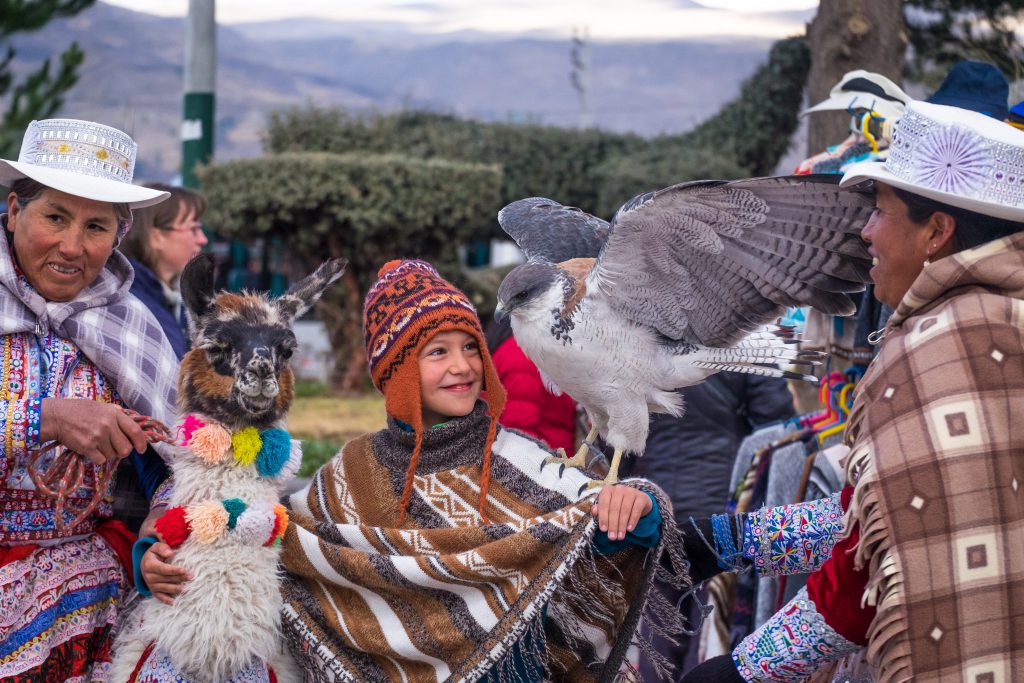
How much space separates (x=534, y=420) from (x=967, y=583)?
2.37 meters

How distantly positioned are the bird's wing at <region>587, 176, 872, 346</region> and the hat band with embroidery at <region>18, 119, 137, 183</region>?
138 cm

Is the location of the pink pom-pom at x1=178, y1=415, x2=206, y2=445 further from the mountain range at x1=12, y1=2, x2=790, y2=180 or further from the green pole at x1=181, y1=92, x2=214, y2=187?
the mountain range at x1=12, y1=2, x2=790, y2=180

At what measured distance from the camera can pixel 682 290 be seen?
10.2 ft

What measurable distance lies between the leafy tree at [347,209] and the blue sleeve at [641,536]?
9027 mm

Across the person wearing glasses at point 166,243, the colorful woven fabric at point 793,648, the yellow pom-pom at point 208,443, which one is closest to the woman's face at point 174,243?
the person wearing glasses at point 166,243

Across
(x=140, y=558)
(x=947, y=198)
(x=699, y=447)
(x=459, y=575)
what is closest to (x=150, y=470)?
(x=140, y=558)

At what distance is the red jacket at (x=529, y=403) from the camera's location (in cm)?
434

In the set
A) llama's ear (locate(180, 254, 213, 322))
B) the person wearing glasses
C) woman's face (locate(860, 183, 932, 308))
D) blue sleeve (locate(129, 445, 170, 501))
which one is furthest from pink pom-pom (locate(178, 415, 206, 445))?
the person wearing glasses

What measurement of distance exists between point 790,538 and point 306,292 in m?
1.40

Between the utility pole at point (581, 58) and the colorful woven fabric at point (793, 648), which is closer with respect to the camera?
the colorful woven fabric at point (793, 648)

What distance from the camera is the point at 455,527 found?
273 centimetres

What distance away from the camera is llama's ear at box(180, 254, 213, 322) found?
105 inches

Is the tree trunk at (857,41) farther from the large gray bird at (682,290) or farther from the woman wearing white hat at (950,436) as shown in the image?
the woman wearing white hat at (950,436)

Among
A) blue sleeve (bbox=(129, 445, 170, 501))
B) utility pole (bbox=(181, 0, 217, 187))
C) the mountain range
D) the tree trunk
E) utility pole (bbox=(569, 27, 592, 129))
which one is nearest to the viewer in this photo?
blue sleeve (bbox=(129, 445, 170, 501))
